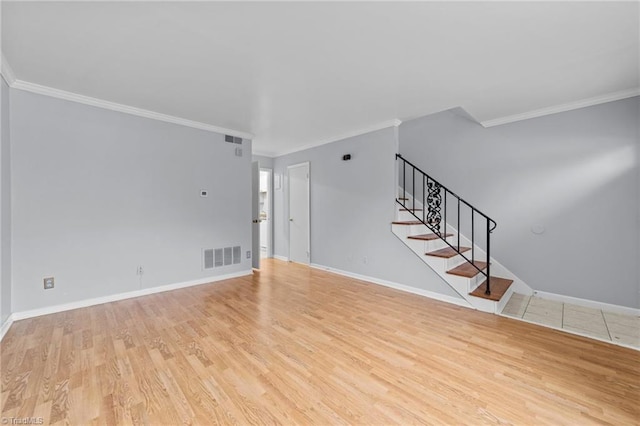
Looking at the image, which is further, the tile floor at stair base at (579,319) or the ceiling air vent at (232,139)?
the ceiling air vent at (232,139)

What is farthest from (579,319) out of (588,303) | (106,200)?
(106,200)

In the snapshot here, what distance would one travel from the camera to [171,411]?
5.22 feet

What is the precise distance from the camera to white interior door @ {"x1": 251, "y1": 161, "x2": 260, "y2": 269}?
5.17 metres

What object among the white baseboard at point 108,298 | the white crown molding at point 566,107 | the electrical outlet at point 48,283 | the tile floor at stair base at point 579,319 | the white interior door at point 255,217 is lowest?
the tile floor at stair base at point 579,319

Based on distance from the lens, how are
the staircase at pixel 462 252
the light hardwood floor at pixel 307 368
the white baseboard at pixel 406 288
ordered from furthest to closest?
the white baseboard at pixel 406 288 → the staircase at pixel 462 252 → the light hardwood floor at pixel 307 368

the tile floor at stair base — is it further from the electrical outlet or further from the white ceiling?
the electrical outlet

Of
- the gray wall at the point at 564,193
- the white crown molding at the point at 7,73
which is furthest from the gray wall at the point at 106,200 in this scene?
the gray wall at the point at 564,193

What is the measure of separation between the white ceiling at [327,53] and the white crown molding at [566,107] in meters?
0.09

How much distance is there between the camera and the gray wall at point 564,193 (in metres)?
3.12

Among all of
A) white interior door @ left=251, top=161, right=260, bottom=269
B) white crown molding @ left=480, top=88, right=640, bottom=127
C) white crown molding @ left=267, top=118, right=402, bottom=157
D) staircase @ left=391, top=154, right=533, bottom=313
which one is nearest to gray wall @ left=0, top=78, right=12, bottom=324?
white interior door @ left=251, top=161, right=260, bottom=269

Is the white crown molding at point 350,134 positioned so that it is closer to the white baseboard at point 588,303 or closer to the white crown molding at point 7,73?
the white baseboard at point 588,303

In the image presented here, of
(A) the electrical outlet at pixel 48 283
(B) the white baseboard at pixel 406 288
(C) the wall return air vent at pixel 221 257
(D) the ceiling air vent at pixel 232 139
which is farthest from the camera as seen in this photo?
(D) the ceiling air vent at pixel 232 139

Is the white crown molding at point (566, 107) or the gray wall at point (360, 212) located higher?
the white crown molding at point (566, 107)

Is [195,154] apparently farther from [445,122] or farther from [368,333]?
[445,122]
